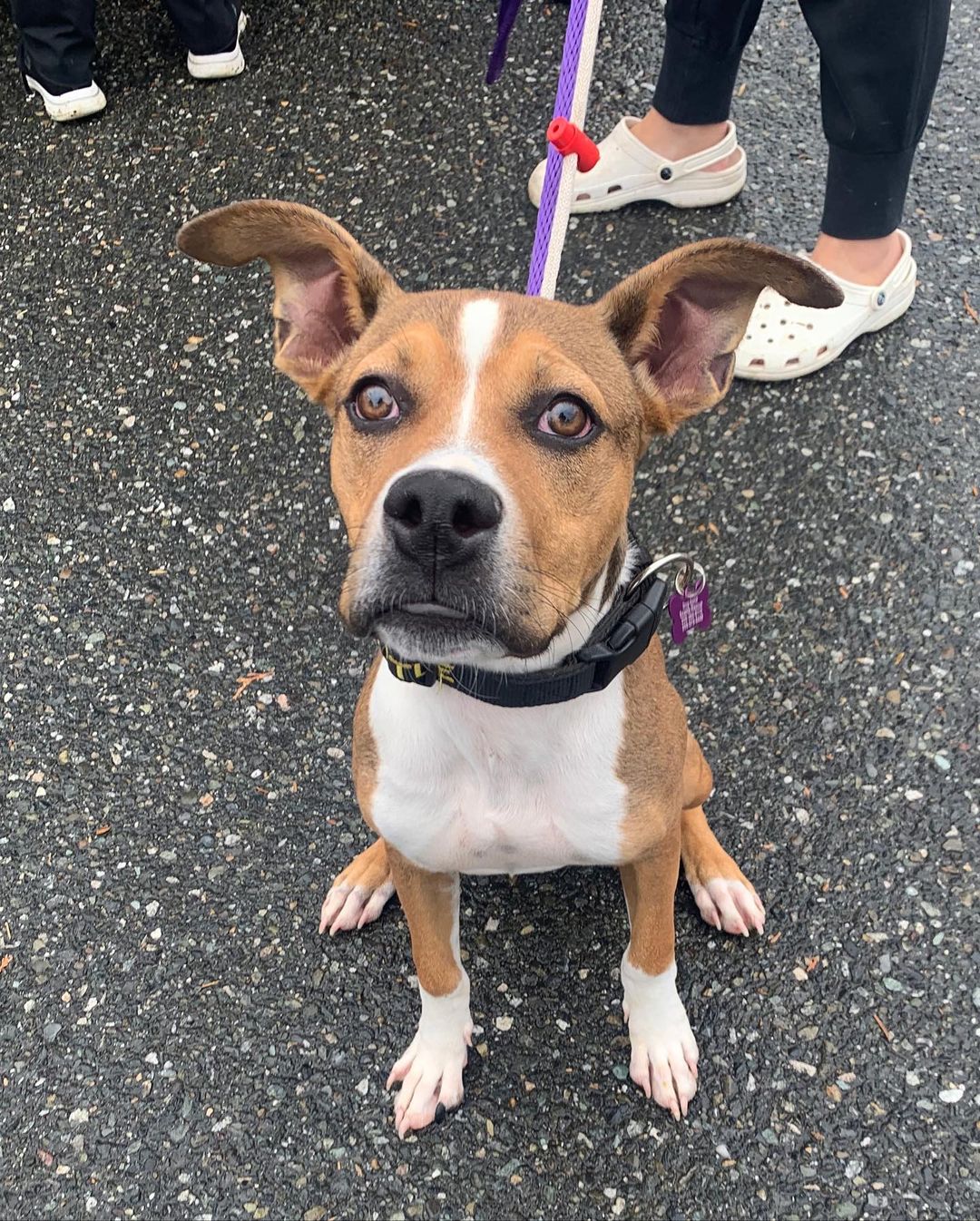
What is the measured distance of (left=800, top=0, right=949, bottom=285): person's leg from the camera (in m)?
3.47

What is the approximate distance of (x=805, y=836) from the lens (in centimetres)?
324

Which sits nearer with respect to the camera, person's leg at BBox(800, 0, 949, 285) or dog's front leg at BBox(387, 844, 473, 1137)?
dog's front leg at BBox(387, 844, 473, 1137)

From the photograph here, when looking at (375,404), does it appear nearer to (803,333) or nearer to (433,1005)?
(433,1005)

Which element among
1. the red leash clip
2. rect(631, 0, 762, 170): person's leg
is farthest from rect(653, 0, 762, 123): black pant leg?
the red leash clip

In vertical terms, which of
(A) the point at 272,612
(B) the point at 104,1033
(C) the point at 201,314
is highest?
(C) the point at 201,314

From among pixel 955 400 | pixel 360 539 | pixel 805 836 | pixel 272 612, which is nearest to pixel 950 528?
pixel 955 400

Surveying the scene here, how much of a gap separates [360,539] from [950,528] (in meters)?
2.61

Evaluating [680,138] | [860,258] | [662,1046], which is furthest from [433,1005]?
[680,138]

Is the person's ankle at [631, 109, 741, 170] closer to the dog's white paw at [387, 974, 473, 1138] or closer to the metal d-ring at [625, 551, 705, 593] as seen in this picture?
the metal d-ring at [625, 551, 705, 593]

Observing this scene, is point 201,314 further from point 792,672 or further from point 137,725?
point 792,672

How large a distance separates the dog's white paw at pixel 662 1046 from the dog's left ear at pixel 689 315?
136cm

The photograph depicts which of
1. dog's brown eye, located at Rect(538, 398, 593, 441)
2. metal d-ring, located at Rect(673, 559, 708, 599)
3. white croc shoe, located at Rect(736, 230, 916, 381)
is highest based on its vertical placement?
dog's brown eye, located at Rect(538, 398, 593, 441)

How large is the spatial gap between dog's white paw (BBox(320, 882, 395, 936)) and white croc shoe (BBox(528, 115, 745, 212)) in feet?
9.83

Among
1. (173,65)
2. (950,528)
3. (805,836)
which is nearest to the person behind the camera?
(805,836)
